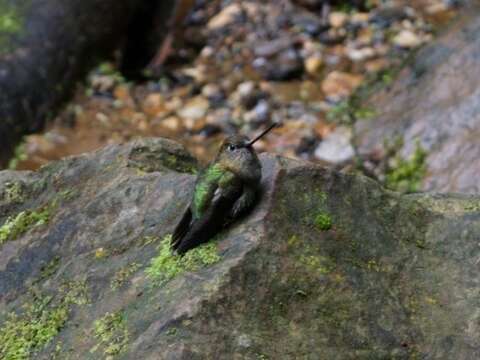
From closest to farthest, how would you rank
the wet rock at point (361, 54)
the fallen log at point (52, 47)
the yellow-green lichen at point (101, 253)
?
1. the yellow-green lichen at point (101, 253)
2. the fallen log at point (52, 47)
3. the wet rock at point (361, 54)

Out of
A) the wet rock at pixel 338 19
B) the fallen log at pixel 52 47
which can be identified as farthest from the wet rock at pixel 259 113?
the fallen log at pixel 52 47

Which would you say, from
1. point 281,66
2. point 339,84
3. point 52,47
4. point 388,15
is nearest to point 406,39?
point 388,15

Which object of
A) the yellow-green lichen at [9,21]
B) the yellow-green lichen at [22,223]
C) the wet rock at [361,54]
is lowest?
the wet rock at [361,54]

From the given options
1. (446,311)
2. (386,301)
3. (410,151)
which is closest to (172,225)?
(386,301)

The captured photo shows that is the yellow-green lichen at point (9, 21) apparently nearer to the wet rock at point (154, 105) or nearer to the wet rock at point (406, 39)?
the wet rock at point (154, 105)

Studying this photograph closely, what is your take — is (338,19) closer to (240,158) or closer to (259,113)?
(259,113)

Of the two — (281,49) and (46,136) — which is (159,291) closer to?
(46,136)

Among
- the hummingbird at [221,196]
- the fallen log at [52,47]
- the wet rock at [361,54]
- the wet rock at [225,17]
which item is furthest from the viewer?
the wet rock at [225,17]
